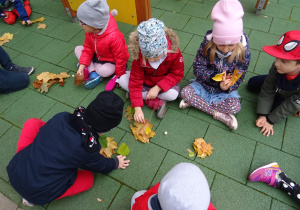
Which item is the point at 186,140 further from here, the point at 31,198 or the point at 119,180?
the point at 31,198

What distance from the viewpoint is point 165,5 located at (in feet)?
13.6

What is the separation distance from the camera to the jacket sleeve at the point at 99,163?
64.9 inches

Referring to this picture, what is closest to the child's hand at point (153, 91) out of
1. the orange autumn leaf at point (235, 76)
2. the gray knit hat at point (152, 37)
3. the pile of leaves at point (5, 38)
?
the gray knit hat at point (152, 37)

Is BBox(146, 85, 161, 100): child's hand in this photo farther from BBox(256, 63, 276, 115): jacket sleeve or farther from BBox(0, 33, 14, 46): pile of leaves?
BBox(0, 33, 14, 46): pile of leaves

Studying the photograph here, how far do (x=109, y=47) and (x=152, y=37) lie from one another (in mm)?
1052

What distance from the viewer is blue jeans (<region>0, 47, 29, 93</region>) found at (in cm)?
285

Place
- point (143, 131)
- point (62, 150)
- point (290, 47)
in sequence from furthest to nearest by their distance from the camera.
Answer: point (143, 131) → point (290, 47) → point (62, 150)

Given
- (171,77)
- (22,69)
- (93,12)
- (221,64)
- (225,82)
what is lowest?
(22,69)

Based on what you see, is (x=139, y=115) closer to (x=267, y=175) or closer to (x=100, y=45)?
(x=100, y=45)

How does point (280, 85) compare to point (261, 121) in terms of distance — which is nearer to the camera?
point (280, 85)

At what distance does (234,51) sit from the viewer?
2.05 metres

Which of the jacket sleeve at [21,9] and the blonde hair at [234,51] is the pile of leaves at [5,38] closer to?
the jacket sleeve at [21,9]

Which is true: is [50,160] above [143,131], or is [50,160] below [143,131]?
above

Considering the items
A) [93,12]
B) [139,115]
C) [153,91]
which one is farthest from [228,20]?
[93,12]
